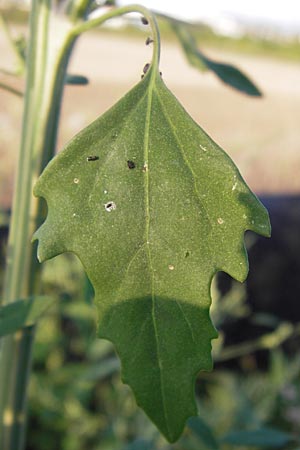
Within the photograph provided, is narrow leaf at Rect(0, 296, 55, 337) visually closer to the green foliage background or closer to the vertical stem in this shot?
the vertical stem

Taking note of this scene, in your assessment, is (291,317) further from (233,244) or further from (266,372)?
(233,244)

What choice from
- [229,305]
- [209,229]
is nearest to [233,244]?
[209,229]

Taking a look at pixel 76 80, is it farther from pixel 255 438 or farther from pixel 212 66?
pixel 255 438

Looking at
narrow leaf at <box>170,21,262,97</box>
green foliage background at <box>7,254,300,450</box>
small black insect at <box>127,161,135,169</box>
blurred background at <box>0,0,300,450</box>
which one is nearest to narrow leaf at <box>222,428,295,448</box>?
blurred background at <box>0,0,300,450</box>

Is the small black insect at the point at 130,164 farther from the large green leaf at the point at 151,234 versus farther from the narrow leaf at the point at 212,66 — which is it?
the narrow leaf at the point at 212,66

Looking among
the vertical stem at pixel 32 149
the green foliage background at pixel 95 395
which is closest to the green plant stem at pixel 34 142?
the vertical stem at pixel 32 149
